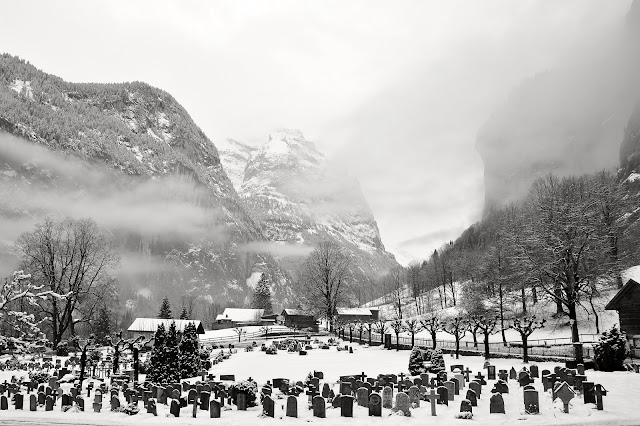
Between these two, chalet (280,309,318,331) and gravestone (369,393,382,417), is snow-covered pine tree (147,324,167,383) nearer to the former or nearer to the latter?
gravestone (369,393,382,417)

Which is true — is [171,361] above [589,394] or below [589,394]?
above

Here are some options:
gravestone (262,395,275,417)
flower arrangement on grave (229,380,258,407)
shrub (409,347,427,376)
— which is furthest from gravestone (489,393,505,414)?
shrub (409,347,427,376)

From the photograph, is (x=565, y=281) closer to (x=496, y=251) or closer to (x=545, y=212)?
(x=545, y=212)

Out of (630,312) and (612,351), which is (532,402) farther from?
(630,312)

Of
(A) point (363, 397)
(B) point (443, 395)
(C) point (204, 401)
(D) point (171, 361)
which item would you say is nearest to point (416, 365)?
(B) point (443, 395)

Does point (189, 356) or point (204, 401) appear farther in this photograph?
point (189, 356)

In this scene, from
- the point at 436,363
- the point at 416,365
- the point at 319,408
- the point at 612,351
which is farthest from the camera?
the point at 416,365

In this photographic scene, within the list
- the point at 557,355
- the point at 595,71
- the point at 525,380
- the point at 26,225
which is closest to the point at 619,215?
the point at 557,355

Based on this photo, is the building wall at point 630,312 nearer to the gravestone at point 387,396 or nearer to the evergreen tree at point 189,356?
the gravestone at point 387,396
